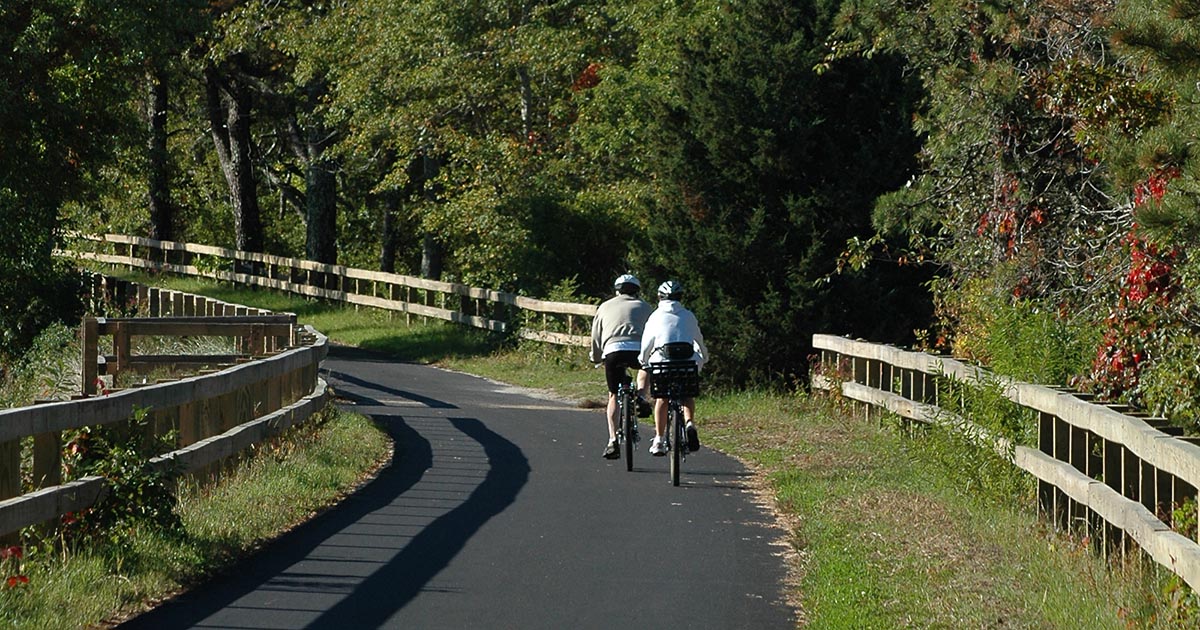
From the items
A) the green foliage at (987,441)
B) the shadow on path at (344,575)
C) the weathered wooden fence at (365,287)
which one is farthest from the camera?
the weathered wooden fence at (365,287)

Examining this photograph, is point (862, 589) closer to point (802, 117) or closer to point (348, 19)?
point (802, 117)

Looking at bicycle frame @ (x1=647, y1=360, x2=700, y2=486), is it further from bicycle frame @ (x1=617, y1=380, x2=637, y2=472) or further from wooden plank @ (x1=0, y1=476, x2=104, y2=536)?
wooden plank @ (x1=0, y1=476, x2=104, y2=536)

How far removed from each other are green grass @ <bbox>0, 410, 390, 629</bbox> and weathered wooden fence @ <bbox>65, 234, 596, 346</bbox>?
45.8 ft

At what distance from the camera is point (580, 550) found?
36.0 feet

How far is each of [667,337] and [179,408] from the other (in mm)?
4766

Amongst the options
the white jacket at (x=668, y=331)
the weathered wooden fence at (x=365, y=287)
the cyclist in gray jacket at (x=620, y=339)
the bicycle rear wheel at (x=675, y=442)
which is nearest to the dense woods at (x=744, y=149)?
the weathered wooden fence at (x=365, y=287)

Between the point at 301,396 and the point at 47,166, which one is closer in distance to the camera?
the point at 301,396

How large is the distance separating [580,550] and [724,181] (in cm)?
1377

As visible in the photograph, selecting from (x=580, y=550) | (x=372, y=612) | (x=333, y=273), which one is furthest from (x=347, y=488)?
(x=333, y=273)

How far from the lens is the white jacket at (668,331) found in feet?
49.8

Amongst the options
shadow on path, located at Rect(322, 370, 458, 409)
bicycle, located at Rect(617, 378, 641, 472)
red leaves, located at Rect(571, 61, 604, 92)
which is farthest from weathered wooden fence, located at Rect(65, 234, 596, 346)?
bicycle, located at Rect(617, 378, 641, 472)

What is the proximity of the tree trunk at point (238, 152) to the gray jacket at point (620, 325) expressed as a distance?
28439mm

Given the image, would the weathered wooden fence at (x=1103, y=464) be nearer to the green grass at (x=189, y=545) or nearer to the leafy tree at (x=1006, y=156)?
the leafy tree at (x=1006, y=156)

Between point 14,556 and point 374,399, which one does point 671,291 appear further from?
point 374,399
